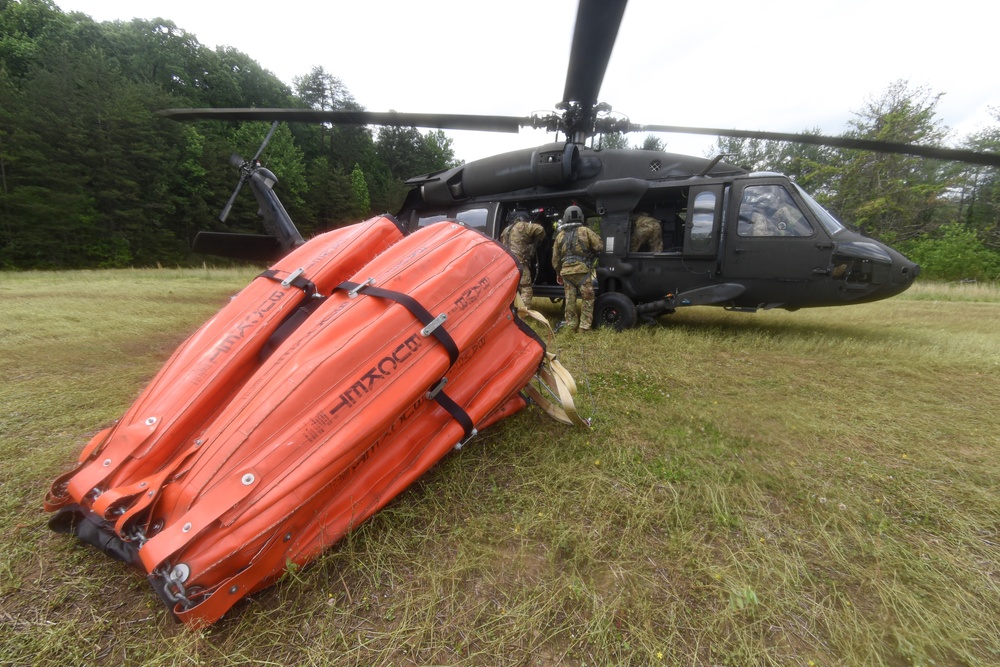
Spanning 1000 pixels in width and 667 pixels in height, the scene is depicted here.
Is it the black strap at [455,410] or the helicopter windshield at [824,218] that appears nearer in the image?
the black strap at [455,410]

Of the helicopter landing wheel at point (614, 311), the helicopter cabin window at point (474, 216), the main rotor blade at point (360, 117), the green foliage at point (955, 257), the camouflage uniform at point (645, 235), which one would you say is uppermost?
the main rotor blade at point (360, 117)

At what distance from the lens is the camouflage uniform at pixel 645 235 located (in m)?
5.62

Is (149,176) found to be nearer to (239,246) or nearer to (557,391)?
(239,246)

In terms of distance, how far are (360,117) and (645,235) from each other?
4018 millimetres

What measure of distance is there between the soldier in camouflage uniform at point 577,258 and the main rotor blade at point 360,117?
6.55 feet

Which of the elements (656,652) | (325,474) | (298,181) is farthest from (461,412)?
(298,181)

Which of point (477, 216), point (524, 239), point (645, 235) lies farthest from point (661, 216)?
point (477, 216)

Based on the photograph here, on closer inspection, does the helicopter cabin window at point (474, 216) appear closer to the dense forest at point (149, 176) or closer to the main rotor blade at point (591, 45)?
the main rotor blade at point (591, 45)

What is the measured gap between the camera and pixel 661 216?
6355 mm

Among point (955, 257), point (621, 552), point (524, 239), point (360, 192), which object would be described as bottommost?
point (955, 257)

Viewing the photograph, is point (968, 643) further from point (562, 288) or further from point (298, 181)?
point (298, 181)

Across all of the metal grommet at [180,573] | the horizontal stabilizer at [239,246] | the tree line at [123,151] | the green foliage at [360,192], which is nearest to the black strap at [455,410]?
the metal grommet at [180,573]

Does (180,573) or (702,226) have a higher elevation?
(702,226)

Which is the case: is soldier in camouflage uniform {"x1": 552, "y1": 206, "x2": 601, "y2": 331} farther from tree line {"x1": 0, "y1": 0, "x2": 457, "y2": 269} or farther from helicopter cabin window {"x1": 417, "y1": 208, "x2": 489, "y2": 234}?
tree line {"x1": 0, "y1": 0, "x2": 457, "y2": 269}
